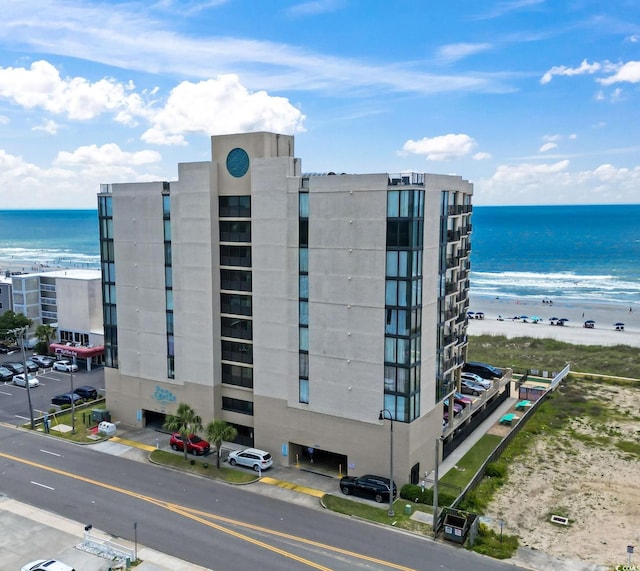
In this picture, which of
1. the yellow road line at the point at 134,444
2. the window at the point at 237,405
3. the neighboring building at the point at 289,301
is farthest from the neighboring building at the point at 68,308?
the window at the point at 237,405

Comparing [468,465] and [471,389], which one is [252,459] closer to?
[468,465]

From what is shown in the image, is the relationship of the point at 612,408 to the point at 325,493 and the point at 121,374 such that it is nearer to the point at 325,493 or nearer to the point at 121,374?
the point at 325,493

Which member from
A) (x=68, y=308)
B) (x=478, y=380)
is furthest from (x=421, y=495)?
(x=68, y=308)

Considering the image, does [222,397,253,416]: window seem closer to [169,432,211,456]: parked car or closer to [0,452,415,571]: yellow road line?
[169,432,211,456]: parked car

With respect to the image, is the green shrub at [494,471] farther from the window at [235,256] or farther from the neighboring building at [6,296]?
the neighboring building at [6,296]

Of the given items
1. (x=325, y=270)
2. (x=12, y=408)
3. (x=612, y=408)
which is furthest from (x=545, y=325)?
(x=12, y=408)
